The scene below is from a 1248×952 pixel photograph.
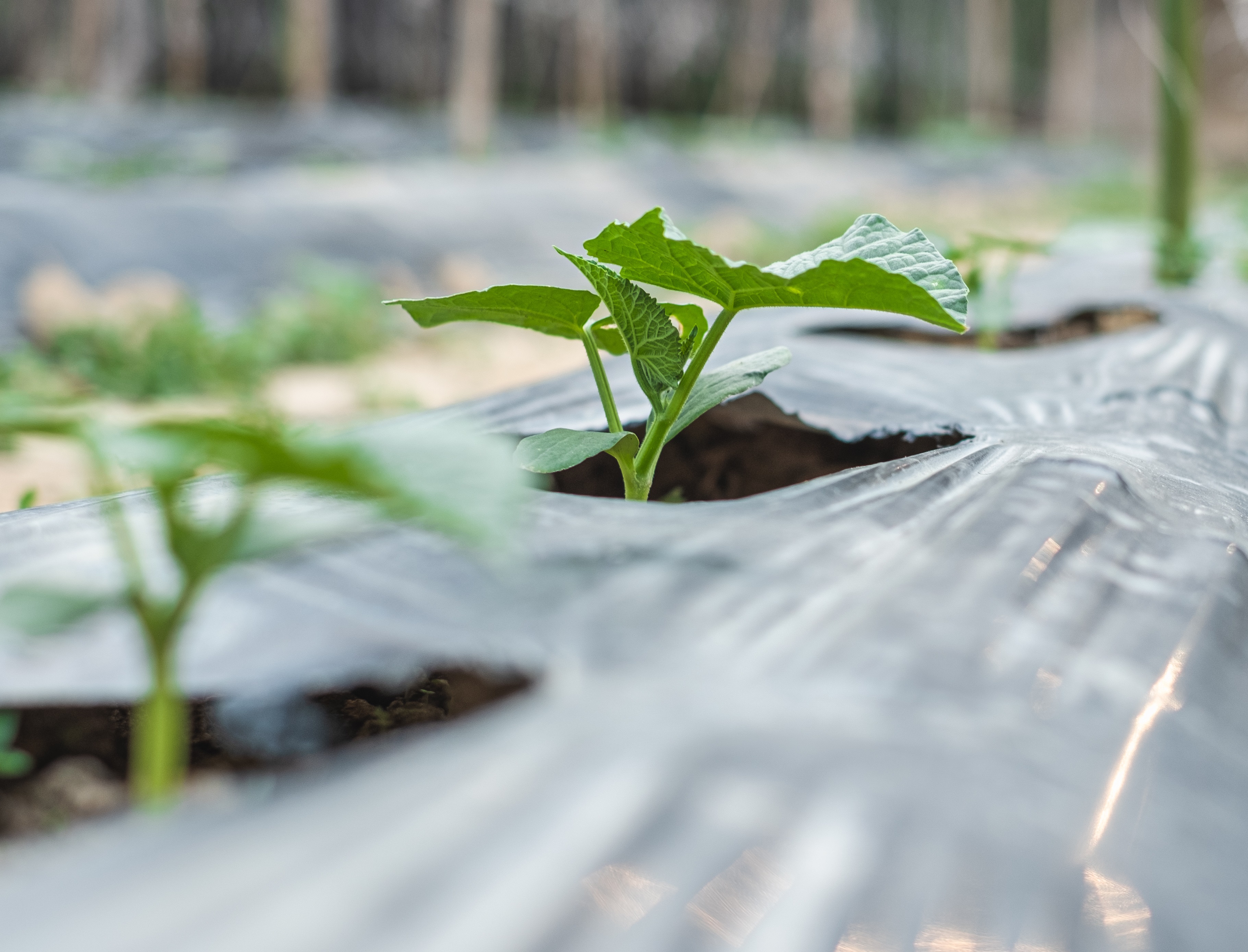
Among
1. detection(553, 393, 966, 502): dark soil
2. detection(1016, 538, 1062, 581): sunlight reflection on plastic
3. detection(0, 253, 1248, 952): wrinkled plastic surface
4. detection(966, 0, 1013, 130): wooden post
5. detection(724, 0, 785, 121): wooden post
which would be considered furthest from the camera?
detection(966, 0, 1013, 130): wooden post

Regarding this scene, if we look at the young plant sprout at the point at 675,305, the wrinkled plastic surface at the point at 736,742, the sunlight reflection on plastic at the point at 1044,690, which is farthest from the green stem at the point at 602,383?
the sunlight reflection on plastic at the point at 1044,690

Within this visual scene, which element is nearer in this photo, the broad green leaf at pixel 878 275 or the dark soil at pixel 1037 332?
the broad green leaf at pixel 878 275

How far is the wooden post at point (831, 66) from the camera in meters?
10.4

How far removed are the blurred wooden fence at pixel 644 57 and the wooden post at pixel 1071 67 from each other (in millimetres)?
48

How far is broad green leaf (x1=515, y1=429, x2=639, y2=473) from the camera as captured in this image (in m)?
0.69

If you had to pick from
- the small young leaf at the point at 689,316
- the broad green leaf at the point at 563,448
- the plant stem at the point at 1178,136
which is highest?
the plant stem at the point at 1178,136

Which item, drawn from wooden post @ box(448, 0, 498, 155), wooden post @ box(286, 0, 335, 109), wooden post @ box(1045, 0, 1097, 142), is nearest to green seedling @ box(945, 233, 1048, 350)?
wooden post @ box(448, 0, 498, 155)

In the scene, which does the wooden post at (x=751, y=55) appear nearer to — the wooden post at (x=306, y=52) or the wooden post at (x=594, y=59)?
the wooden post at (x=594, y=59)

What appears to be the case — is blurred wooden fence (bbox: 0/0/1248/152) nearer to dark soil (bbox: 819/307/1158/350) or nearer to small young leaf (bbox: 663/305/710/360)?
dark soil (bbox: 819/307/1158/350)

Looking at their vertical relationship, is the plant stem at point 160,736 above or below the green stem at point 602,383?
below

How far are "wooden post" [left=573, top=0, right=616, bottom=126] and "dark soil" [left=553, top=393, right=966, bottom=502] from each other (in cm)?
856

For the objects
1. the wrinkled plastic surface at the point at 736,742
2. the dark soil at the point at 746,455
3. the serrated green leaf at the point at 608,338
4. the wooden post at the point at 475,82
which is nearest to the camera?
the wrinkled plastic surface at the point at 736,742

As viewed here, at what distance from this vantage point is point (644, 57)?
37.4ft

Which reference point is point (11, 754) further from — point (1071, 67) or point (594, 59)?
point (1071, 67)
